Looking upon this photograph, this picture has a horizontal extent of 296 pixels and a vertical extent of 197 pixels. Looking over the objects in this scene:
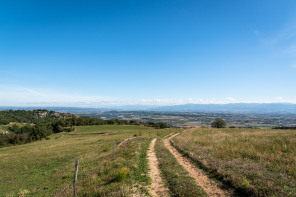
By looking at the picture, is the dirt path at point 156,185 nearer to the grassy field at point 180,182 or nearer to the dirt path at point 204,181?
the grassy field at point 180,182

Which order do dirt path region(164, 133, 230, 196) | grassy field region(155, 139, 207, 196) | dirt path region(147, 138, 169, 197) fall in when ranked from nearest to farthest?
grassy field region(155, 139, 207, 196) → dirt path region(164, 133, 230, 196) → dirt path region(147, 138, 169, 197)

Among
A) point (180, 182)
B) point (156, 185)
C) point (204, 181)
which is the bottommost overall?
point (156, 185)

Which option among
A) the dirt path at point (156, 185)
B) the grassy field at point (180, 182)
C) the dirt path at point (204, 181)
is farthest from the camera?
the dirt path at point (156, 185)

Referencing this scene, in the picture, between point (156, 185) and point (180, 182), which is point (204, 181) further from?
point (156, 185)

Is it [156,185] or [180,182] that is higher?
[180,182]

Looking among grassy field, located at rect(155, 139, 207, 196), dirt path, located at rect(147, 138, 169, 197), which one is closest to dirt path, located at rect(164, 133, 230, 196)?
grassy field, located at rect(155, 139, 207, 196)

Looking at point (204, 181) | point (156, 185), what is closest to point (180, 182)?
point (156, 185)

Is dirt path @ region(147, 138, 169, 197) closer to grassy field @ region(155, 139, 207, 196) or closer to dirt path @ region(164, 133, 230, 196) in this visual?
grassy field @ region(155, 139, 207, 196)

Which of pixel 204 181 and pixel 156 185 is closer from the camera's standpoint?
pixel 156 185

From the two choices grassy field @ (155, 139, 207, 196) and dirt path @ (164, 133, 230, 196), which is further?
dirt path @ (164, 133, 230, 196)

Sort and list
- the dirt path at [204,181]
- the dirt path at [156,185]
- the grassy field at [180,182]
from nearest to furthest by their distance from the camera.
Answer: the grassy field at [180,182] < the dirt path at [204,181] < the dirt path at [156,185]

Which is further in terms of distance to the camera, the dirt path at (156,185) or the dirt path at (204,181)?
the dirt path at (156,185)

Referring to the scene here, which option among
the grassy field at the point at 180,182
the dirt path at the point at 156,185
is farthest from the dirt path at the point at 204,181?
the dirt path at the point at 156,185

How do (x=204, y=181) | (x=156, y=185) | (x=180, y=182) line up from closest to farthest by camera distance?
1. (x=180, y=182)
2. (x=156, y=185)
3. (x=204, y=181)
